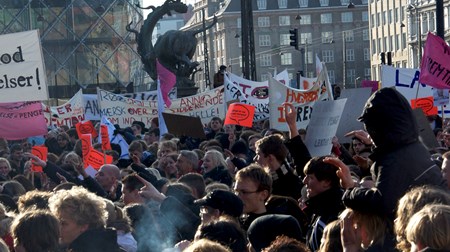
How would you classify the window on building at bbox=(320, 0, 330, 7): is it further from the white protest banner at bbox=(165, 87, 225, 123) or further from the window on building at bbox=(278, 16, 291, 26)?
the white protest banner at bbox=(165, 87, 225, 123)

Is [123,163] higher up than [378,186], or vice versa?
[378,186]

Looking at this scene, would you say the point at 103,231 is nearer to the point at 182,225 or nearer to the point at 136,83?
the point at 182,225

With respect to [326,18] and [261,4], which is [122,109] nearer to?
[261,4]

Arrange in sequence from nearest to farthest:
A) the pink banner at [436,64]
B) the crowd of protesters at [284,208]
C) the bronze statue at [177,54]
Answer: the crowd of protesters at [284,208], the pink banner at [436,64], the bronze statue at [177,54]

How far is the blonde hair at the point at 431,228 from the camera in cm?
419

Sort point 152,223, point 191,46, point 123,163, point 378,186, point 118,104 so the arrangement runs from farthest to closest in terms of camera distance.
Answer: point 191,46, point 118,104, point 123,163, point 152,223, point 378,186

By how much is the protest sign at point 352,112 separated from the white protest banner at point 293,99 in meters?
1.66

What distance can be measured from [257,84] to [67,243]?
1683 cm

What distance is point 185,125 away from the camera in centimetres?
1622

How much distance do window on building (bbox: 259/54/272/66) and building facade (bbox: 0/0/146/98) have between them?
74.2m

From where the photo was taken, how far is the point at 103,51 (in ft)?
186

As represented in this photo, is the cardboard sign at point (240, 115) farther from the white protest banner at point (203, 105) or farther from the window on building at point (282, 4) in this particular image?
the window on building at point (282, 4)

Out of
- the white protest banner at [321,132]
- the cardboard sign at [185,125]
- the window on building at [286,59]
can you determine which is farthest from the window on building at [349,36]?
the white protest banner at [321,132]

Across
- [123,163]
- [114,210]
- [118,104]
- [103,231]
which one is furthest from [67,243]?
[118,104]
